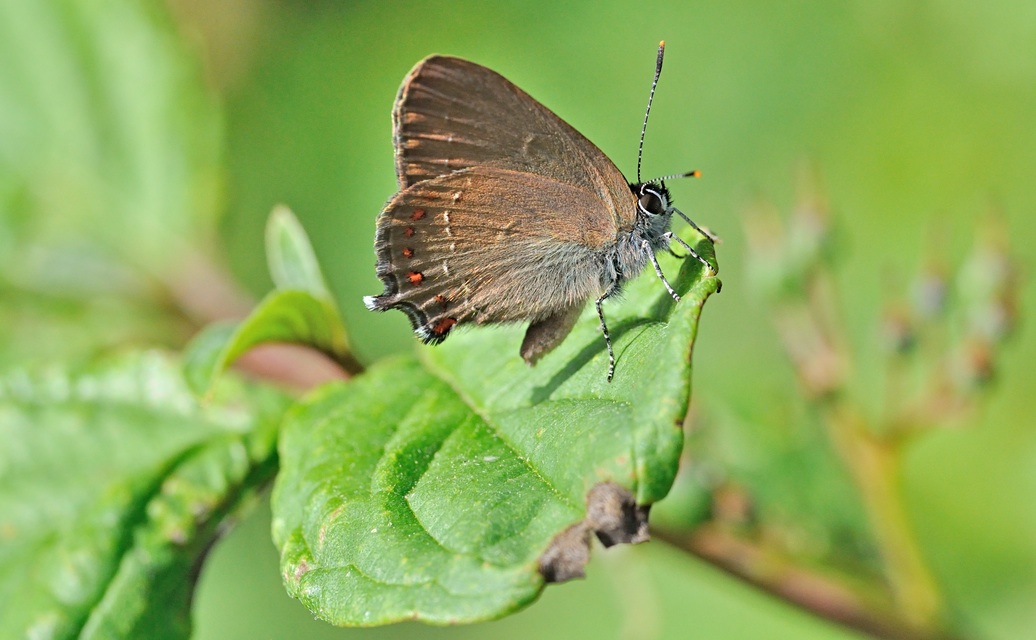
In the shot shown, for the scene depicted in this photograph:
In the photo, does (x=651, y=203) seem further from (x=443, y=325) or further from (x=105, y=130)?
(x=105, y=130)

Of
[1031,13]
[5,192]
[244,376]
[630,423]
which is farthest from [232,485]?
[1031,13]

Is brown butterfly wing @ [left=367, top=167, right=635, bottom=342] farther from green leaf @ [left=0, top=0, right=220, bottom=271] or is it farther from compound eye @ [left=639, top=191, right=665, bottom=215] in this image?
green leaf @ [left=0, top=0, right=220, bottom=271]

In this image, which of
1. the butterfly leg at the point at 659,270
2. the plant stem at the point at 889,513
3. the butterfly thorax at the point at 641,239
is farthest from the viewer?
the plant stem at the point at 889,513

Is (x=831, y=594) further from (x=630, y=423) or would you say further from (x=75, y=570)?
(x=75, y=570)

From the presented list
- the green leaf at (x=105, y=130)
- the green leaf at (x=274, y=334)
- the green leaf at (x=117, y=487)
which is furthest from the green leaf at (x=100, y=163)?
the green leaf at (x=274, y=334)

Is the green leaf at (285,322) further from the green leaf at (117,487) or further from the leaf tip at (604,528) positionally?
the leaf tip at (604,528)

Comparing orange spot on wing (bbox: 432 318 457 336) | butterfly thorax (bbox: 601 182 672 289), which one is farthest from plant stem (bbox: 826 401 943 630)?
orange spot on wing (bbox: 432 318 457 336)
